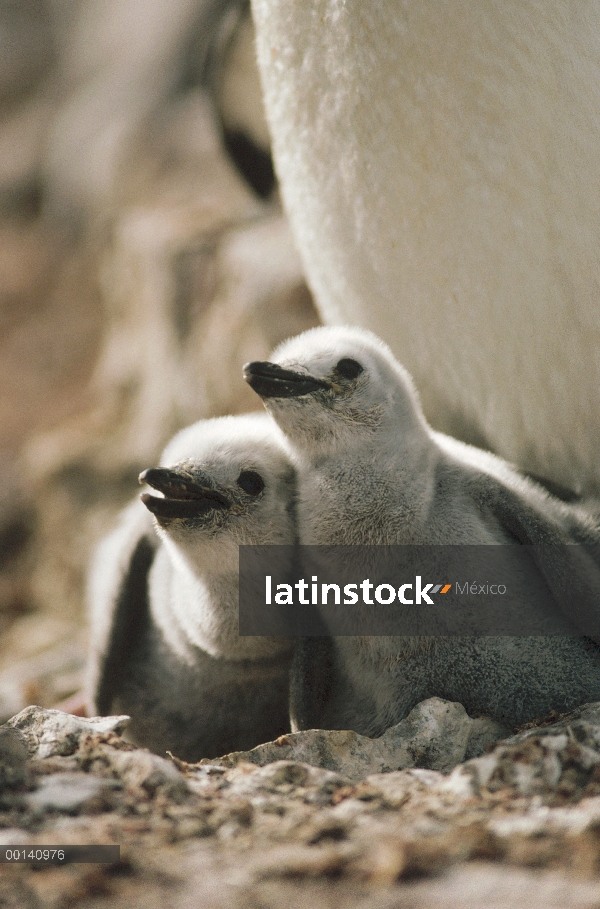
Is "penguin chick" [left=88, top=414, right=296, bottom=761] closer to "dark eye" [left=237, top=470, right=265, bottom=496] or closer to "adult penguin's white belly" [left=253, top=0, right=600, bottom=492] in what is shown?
"dark eye" [left=237, top=470, right=265, bottom=496]

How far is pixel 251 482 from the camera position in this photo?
1419mm

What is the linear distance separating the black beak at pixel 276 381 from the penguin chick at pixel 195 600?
6.1 inches

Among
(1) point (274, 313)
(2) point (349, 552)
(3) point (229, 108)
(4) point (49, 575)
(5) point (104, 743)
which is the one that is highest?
(3) point (229, 108)

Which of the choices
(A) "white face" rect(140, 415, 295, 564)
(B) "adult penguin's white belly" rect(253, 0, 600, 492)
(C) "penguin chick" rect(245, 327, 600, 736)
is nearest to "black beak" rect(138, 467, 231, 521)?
(A) "white face" rect(140, 415, 295, 564)

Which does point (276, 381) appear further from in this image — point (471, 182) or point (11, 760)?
point (11, 760)

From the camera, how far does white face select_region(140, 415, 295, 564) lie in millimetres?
1337

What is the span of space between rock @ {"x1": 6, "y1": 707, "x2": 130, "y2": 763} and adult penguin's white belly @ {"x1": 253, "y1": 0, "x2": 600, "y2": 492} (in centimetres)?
85

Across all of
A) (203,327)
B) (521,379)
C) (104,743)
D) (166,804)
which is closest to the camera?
(166,804)

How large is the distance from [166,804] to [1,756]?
0.70 feet

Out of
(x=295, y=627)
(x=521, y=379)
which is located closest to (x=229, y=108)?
(x=521, y=379)

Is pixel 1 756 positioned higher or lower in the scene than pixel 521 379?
lower

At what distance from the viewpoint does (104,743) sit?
1.13 meters

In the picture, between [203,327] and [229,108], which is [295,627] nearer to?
[203,327]

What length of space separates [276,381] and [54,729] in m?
0.58
